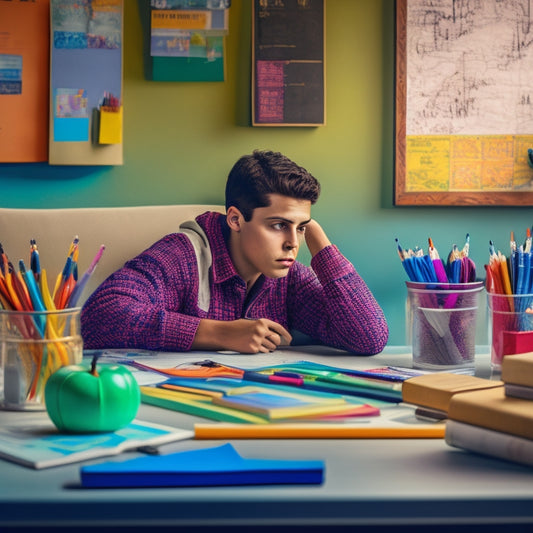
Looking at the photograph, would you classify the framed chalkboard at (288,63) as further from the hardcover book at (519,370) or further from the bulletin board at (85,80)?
the hardcover book at (519,370)

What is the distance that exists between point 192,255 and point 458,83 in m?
1.10

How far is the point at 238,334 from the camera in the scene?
1.61 metres

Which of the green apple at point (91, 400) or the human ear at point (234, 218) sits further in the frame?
the human ear at point (234, 218)

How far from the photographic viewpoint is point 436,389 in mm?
947

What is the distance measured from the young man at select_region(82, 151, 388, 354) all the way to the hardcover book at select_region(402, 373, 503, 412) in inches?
24.5

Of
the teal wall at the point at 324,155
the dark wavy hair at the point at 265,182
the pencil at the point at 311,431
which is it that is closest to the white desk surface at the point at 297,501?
the pencil at the point at 311,431

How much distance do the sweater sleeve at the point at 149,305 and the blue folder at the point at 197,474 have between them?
900mm

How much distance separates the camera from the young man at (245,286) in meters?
1.65

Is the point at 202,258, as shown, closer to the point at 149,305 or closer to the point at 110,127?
the point at 149,305

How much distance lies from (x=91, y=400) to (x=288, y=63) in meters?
1.76

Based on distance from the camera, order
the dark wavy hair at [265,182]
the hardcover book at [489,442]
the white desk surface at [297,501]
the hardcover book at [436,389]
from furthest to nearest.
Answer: the dark wavy hair at [265,182] → the hardcover book at [436,389] → the hardcover book at [489,442] → the white desk surface at [297,501]

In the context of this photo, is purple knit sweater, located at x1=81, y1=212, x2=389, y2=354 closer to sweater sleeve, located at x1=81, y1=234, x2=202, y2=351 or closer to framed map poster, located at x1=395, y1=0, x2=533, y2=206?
sweater sleeve, located at x1=81, y1=234, x2=202, y2=351

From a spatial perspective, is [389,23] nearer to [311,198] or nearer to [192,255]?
[311,198]

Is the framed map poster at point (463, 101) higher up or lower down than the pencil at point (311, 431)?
higher up
